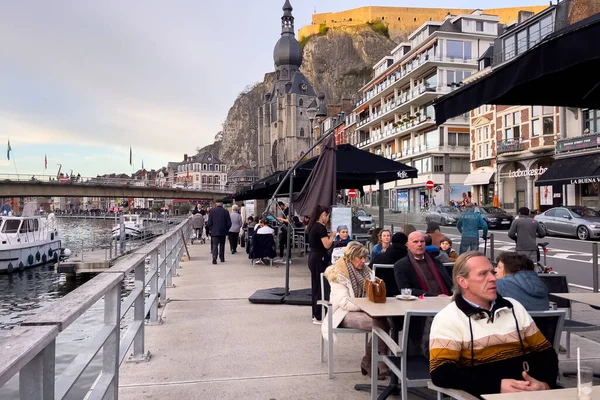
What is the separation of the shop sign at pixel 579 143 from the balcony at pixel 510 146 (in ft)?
14.2

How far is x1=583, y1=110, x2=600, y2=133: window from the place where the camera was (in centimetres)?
2745

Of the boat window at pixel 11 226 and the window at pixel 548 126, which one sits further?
the window at pixel 548 126

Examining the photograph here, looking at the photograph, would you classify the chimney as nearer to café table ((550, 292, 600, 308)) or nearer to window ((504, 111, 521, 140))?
window ((504, 111, 521, 140))

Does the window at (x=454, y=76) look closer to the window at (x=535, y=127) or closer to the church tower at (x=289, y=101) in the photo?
the window at (x=535, y=127)

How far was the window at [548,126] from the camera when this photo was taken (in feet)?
104

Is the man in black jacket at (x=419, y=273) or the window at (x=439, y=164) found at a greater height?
the window at (x=439, y=164)

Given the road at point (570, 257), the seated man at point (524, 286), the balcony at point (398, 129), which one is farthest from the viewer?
the balcony at point (398, 129)

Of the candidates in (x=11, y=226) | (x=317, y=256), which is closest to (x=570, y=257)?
(x=317, y=256)

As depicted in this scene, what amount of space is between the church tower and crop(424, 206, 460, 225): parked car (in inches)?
2726

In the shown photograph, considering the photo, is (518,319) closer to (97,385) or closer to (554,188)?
(97,385)

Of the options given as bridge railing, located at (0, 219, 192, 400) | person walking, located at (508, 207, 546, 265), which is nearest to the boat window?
person walking, located at (508, 207, 546, 265)

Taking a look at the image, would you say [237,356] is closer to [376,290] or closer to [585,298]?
[376,290]

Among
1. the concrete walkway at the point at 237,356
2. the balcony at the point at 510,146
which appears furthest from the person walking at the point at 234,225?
the balcony at the point at 510,146

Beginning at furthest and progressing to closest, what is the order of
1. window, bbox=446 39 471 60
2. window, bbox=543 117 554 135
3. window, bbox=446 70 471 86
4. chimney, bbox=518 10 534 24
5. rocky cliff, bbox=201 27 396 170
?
rocky cliff, bbox=201 27 396 170 < window, bbox=446 39 471 60 < window, bbox=446 70 471 86 < chimney, bbox=518 10 534 24 < window, bbox=543 117 554 135
